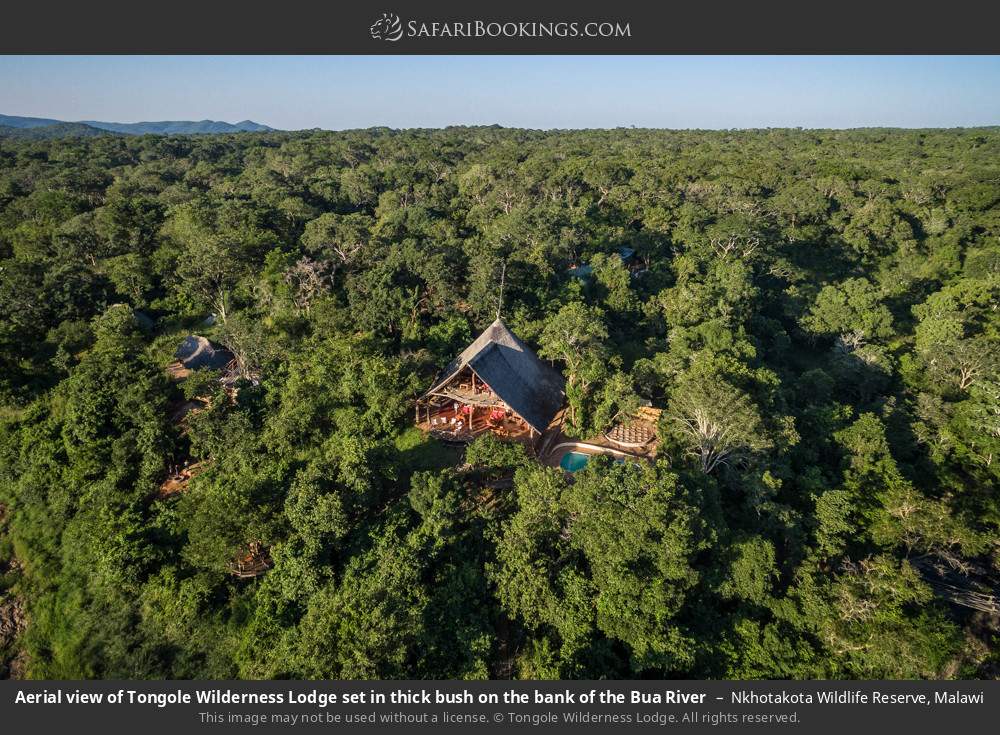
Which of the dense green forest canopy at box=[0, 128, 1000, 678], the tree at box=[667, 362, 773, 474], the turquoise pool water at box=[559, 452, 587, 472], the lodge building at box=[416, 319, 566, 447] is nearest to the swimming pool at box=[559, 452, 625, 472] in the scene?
the turquoise pool water at box=[559, 452, 587, 472]

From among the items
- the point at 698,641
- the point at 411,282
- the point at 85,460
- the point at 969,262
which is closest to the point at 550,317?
the point at 411,282

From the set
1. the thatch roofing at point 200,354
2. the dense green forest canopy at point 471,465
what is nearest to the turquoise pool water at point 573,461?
the dense green forest canopy at point 471,465

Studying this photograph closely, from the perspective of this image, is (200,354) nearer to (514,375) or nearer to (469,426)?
(469,426)

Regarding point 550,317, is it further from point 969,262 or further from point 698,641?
point 969,262

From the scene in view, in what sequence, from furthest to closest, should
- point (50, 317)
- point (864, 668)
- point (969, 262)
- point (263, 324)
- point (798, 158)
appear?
1. point (798, 158)
2. point (969, 262)
3. point (50, 317)
4. point (263, 324)
5. point (864, 668)

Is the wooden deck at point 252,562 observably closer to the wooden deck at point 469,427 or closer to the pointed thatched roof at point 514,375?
the wooden deck at point 469,427

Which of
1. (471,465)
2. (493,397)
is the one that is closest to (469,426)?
(493,397)
